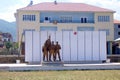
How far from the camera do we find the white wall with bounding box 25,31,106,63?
126ft

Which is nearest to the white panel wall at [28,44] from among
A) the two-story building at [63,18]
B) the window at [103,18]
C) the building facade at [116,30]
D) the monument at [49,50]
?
the monument at [49,50]

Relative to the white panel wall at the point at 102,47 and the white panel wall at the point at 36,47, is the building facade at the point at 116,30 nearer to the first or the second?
the white panel wall at the point at 102,47

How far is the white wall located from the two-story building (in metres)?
27.6

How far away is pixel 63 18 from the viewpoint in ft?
230

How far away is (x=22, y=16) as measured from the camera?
68812 mm

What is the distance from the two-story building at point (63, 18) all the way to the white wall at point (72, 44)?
27629 mm

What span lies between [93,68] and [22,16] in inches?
1564

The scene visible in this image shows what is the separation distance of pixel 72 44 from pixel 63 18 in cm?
3132

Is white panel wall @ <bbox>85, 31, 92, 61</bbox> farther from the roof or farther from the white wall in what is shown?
the roof

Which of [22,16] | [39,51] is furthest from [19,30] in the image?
[39,51]

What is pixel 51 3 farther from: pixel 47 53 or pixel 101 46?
pixel 47 53

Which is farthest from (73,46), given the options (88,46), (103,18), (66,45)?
(103,18)

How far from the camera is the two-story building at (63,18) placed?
68625mm

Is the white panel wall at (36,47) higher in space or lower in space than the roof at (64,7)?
lower
